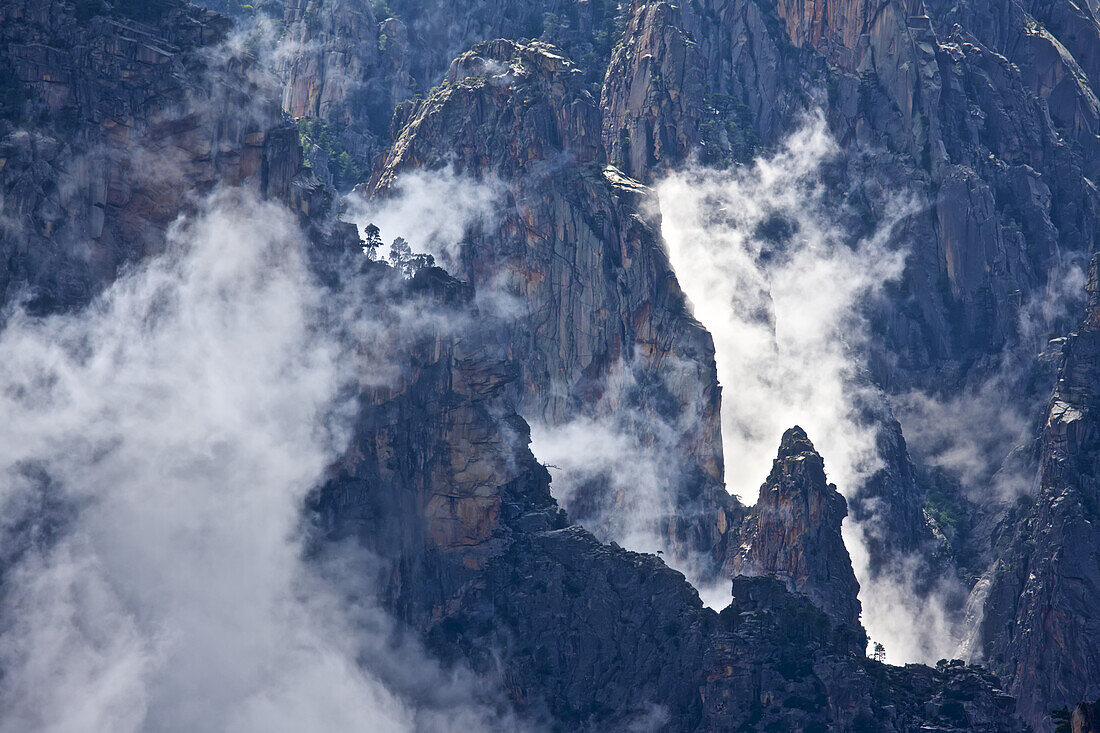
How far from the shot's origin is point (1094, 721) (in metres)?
170
